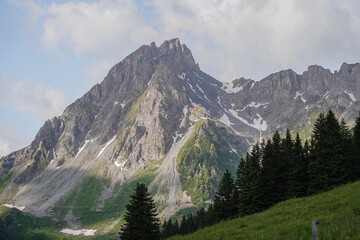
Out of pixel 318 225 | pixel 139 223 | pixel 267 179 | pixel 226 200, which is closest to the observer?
pixel 318 225

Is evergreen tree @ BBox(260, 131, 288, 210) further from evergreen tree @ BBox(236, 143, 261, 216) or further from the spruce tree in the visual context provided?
the spruce tree

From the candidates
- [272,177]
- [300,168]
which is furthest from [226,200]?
[300,168]

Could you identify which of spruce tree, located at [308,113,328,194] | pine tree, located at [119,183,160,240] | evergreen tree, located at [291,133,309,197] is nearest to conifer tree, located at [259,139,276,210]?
evergreen tree, located at [291,133,309,197]

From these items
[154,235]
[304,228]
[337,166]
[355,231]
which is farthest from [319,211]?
[154,235]

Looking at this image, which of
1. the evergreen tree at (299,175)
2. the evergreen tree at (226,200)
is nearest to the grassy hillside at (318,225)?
the evergreen tree at (299,175)

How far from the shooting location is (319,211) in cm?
2295

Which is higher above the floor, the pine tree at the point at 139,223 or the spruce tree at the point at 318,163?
the spruce tree at the point at 318,163

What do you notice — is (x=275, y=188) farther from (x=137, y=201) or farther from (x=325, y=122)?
(x=137, y=201)

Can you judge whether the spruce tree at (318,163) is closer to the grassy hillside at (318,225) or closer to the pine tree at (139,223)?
the grassy hillside at (318,225)

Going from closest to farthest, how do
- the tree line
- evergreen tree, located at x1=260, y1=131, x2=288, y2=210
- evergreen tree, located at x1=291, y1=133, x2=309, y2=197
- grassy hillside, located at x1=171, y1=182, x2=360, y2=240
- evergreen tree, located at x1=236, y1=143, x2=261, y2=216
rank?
grassy hillside, located at x1=171, y1=182, x2=360, y2=240 < the tree line < evergreen tree, located at x1=291, y1=133, x2=309, y2=197 < evergreen tree, located at x1=236, y1=143, x2=261, y2=216 < evergreen tree, located at x1=260, y1=131, x2=288, y2=210

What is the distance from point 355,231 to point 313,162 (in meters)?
33.5

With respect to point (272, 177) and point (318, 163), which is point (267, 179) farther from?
point (318, 163)

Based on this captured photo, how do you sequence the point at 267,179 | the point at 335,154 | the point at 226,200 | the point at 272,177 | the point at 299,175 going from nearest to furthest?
the point at 335,154 < the point at 299,175 < the point at 272,177 < the point at 267,179 < the point at 226,200

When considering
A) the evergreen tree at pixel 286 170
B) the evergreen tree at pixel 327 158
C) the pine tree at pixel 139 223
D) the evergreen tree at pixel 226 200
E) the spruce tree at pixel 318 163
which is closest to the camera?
the pine tree at pixel 139 223
